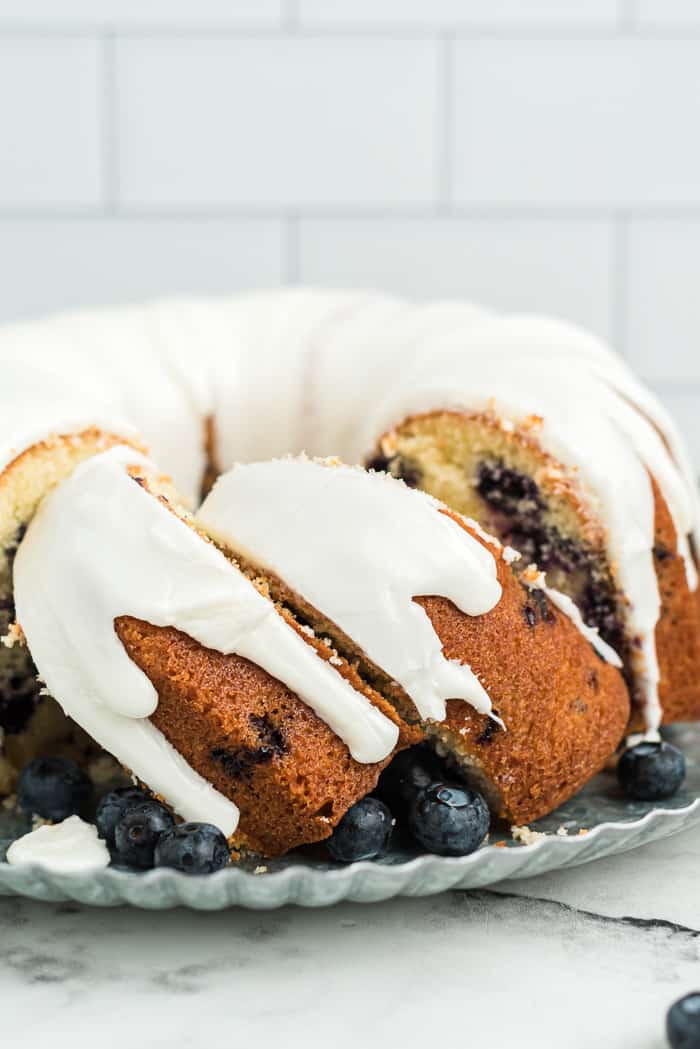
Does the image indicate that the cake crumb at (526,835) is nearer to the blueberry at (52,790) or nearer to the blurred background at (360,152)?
the blueberry at (52,790)

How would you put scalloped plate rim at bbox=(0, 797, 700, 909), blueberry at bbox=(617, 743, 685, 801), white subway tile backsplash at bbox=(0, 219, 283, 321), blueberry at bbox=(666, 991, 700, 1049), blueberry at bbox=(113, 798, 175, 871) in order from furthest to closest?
white subway tile backsplash at bbox=(0, 219, 283, 321) → blueberry at bbox=(617, 743, 685, 801) → blueberry at bbox=(113, 798, 175, 871) → scalloped plate rim at bbox=(0, 797, 700, 909) → blueberry at bbox=(666, 991, 700, 1049)

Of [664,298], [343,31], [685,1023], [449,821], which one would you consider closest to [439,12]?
[343,31]

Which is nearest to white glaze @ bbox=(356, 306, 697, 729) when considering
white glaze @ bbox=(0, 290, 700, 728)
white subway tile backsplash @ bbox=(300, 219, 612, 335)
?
white glaze @ bbox=(0, 290, 700, 728)

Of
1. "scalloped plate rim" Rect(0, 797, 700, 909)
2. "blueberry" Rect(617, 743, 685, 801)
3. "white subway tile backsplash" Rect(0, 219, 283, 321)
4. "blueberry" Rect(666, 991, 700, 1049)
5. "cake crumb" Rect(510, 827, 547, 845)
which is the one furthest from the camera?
"white subway tile backsplash" Rect(0, 219, 283, 321)

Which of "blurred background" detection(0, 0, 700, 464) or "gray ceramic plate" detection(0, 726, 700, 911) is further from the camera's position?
"blurred background" detection(0, 0, 700, 464)

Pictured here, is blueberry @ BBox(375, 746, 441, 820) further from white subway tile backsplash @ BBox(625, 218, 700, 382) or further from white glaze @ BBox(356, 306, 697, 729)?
white subway tile backsplash @ BBox(625, 218, 700, 382)

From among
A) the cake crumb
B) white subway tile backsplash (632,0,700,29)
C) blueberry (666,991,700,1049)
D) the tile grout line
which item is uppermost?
white subway tile backsplash (632,0,700,29)

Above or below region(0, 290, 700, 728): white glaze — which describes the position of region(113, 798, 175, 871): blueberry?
below
